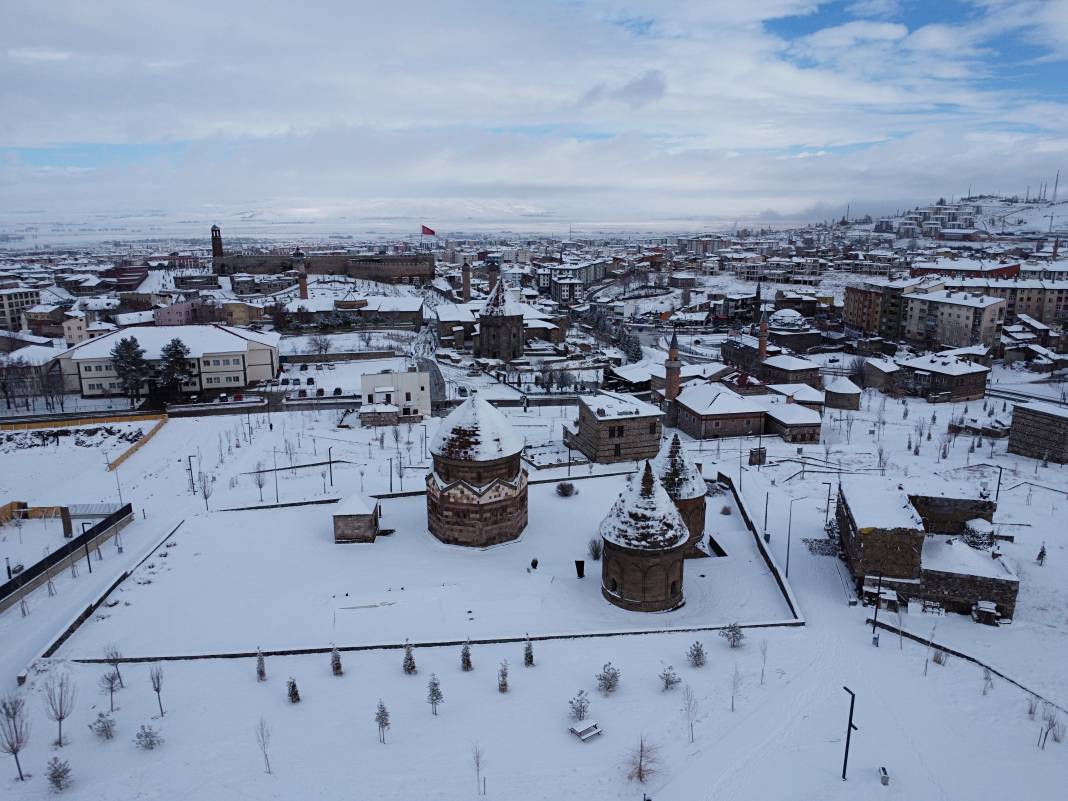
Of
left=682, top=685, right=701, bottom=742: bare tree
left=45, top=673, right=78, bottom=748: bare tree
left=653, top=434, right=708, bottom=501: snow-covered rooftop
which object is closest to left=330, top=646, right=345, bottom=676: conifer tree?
left=45, top=673, right=78, bottom=748: bare tree

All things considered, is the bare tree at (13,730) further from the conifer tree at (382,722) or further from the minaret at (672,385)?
the minaret at (672,385)

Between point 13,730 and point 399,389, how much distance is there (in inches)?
1126

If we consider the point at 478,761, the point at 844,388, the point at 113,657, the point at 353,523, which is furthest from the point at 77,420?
the point at 844,388

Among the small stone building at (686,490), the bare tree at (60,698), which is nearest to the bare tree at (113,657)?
the bare tree at (60,698)

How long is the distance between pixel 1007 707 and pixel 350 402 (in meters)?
36.4

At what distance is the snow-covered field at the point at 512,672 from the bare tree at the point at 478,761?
13cm

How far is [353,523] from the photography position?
78.4 feet

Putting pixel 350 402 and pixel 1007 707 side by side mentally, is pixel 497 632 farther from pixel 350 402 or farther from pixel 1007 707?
pixel 350 402

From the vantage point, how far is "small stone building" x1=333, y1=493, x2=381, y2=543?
23844mm

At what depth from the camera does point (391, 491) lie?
94.9ft

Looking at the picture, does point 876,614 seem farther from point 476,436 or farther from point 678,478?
point 476,436

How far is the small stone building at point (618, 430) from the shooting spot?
109ft

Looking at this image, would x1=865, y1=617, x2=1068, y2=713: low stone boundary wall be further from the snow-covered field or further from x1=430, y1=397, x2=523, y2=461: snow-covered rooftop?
x1=430, y1=397, x2=523, y2=461: snow-covered rooftop

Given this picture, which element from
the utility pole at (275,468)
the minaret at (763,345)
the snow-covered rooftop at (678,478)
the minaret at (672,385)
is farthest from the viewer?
the minaret at (763,345)
